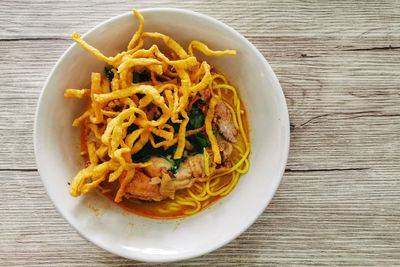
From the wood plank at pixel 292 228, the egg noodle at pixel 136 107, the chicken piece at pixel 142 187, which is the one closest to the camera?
A: the egg noodle at pixel 136 107

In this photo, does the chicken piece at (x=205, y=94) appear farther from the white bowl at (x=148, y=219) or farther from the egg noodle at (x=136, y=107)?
the white bowl at (x=148, y=219)

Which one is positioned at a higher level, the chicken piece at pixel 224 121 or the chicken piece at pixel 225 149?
the chicken piece at pixel 224 121

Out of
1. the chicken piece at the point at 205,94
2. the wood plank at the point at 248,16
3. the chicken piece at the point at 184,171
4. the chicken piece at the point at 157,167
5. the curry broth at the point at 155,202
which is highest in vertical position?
the wood plank at the point at 248,16

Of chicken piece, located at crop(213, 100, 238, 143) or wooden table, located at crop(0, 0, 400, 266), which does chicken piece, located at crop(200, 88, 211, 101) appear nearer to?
chicken piece, located at crop(213, 100, 238, 143)

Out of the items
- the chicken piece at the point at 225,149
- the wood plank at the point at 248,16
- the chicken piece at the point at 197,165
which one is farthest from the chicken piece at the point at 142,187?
the wood plank at the point at 248,16

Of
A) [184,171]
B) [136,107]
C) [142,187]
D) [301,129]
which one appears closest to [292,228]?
[301,129]


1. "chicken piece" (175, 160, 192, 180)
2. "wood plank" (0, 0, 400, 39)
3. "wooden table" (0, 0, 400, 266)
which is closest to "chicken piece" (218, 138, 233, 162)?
"chicken piece" (175, 160, 192, 180)
